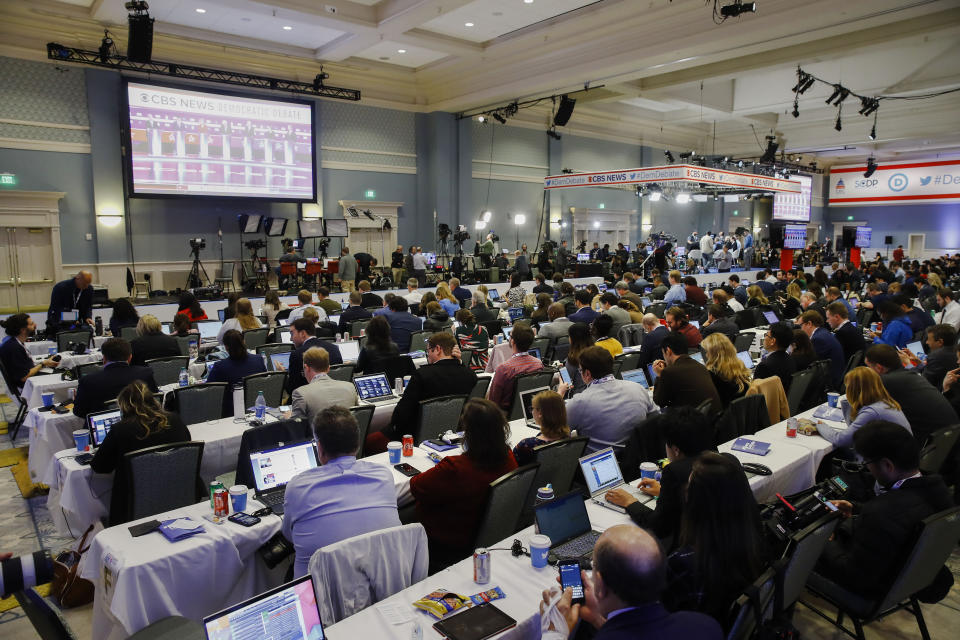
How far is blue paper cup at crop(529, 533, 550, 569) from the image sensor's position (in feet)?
8.38

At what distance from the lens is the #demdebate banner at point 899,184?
27.4 metres

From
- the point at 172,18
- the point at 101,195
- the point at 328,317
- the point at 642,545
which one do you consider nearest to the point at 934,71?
the point at 328,317

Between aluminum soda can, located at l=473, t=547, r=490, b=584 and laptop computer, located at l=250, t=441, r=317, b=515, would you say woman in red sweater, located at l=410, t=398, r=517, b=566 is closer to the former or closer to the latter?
aluminum soda can, located at l=473, t=547, r=490, b=584

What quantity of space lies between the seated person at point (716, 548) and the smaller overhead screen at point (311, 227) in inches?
573

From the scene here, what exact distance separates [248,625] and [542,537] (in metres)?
1.22

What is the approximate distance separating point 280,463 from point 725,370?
342cm

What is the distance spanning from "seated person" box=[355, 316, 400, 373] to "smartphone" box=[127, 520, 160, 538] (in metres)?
2.99

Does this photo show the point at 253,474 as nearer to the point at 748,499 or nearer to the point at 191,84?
the point at 748,499

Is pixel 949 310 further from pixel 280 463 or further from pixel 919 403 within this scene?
pixel 280 463

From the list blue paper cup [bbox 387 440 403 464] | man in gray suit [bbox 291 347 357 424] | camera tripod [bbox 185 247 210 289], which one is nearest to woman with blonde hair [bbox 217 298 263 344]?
man in gray suit [bbox 291 347 357 424]

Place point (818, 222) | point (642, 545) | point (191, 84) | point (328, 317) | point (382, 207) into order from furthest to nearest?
point (818, 222) → point (382, 207) → point (191, 84) → point (328, 317) → point (642, 545)

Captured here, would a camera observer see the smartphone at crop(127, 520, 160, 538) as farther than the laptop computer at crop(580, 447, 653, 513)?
No

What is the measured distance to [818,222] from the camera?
3156 centimetres

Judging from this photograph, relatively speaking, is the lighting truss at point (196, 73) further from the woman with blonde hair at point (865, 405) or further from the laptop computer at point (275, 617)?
the woman with blonde hair at point (865, 405)
